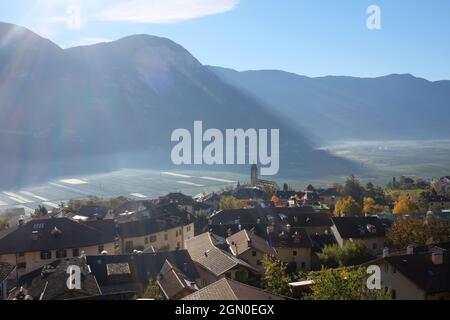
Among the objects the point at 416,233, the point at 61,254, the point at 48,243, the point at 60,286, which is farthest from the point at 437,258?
the point at 48,243

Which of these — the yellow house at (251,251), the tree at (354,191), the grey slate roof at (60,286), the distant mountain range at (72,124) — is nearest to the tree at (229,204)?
the tree at (354,191)

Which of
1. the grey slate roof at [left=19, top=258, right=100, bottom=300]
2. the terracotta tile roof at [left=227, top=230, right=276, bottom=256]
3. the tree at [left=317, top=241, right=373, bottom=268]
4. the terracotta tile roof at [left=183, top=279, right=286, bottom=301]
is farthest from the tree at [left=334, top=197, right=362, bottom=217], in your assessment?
the terracotta tile roof at [left=183, top=279, right=286, bottom=301]

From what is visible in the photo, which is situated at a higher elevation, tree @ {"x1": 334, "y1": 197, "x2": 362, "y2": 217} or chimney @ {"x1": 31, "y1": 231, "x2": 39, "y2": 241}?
chimney @ {"x1": 31, "y1": 231, "x2": 39, "y2": 241}

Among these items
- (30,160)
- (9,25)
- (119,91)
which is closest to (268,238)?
(30,160)

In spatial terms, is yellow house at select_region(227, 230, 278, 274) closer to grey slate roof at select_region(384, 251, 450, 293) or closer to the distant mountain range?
grey slate roof at select_region(384, 251, 450, 293)

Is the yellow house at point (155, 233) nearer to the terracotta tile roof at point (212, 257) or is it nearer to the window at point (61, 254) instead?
the terracotta tile roof at point (212, 257)
